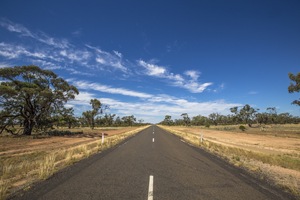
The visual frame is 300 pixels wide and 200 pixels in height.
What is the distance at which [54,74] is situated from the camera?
33.9 m

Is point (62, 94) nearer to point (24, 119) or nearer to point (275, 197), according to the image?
point (24, 119)

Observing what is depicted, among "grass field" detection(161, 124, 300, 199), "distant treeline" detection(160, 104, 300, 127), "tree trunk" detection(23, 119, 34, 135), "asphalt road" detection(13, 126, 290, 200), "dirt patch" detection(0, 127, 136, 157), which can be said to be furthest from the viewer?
"distant treeline" detection(160, 104, 300, 127)

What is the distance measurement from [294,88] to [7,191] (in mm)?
43643

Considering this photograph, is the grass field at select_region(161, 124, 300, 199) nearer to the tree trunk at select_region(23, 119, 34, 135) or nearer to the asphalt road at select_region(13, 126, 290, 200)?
the asphalt road at select_region(13, 126, 290, 200)

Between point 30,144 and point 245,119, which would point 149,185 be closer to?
point 30,144

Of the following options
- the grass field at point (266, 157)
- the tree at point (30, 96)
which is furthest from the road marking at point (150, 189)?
the tree at point (30, 96)

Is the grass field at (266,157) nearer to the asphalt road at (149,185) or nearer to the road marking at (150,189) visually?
the asphalt road at (149,185)

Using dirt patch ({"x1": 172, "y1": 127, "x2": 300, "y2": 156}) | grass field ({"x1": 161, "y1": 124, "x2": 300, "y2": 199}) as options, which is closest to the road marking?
grass field ({"x1": 161, "y1": 124, "x2": 300, "y2": 199})

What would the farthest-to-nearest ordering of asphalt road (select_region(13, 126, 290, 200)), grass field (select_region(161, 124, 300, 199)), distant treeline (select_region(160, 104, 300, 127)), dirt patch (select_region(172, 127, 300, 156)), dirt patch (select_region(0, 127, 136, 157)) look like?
distant treeline (select_region(160, 104, 300, 127))
dirt patch (select_region(172, 127, 300, 156))
dirt patch (select_region(0, 127, 136, 157))
grass field (select_region(161, 124, 300, 199))
asphalt road (select_region(13, 126, 290, 200))

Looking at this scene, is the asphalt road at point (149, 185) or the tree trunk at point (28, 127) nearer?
the asphalt road at point (149, 185)

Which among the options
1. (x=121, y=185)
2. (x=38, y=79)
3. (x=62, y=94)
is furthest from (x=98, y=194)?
(x=38, y=79)

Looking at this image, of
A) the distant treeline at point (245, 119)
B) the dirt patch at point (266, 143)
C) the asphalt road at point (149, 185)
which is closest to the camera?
the asphalt road at point (149, 185)

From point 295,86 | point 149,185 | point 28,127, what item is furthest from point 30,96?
point 295,86

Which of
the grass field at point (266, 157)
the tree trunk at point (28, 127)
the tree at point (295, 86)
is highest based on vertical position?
the tree at point (295, 86)
